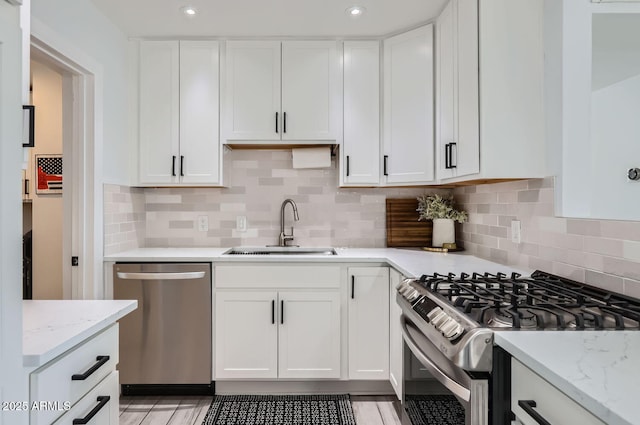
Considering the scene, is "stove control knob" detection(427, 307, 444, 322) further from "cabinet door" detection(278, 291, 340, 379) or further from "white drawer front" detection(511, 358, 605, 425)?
"cabinet door" detection(278, 291, 340, 379)

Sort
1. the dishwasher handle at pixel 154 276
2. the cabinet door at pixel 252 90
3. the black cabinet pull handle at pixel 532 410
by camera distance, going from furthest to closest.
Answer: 1. the cabinet door at pixel 252 90
2. the dishwasher handle at pixel 154 276
3. the black cabinet pull handle at pixel 532 410

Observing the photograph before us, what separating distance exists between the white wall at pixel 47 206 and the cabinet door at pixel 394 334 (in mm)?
2537

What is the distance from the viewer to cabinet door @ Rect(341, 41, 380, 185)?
9.10 ft

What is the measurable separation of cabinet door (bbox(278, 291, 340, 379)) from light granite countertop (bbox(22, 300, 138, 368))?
46.3 inches

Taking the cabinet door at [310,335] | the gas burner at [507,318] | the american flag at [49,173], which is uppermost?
the american flag at [49,173]

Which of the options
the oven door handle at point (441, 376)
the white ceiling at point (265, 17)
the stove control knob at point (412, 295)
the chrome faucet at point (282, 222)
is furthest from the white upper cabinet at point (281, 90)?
the oven door handle at point (441, 376)

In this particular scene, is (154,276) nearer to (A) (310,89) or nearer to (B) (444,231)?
(A) (310,89)

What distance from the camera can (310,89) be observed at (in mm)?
2770

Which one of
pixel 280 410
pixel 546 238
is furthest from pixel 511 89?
pixel 280 410

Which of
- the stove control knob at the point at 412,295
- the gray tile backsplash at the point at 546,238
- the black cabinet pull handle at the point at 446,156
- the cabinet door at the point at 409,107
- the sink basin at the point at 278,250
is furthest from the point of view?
the sink basin at the point at 278,250

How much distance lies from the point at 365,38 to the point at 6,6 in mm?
2302

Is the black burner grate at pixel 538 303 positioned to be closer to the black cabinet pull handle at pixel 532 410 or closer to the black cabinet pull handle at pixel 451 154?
Answer: the black cabinet pull handle at pixel 532 410

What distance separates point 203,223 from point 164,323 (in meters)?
0.88

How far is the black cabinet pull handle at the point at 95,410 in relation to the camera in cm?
112
